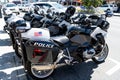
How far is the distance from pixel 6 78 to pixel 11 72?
49 centimetres

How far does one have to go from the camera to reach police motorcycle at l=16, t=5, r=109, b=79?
5188 millimetres

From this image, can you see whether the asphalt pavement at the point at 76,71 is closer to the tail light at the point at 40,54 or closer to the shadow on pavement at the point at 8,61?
the shadow on pavement at the point at 8,61

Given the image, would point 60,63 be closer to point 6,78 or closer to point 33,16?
point 6,78

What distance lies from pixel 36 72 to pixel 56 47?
2.54 feet

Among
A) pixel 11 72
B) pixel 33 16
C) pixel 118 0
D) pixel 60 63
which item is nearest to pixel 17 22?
pixel 11 72

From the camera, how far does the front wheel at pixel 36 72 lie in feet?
17.8

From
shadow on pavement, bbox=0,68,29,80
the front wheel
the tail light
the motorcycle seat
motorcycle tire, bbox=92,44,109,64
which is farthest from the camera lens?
motorcycle tire, bbox=92,44,109,64

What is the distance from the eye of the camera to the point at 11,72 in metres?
6.37

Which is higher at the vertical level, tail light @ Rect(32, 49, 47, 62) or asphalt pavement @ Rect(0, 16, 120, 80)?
tail light @ Rect(32, 49, 47, 62)

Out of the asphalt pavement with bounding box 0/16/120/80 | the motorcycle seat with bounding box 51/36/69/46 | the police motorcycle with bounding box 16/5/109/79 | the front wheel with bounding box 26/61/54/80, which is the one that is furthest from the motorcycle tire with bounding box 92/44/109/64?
the front wheel with bounding box 26/61/54/80

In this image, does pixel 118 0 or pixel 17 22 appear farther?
pixel 118 0

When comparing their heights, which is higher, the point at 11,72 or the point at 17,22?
the point at 17,22

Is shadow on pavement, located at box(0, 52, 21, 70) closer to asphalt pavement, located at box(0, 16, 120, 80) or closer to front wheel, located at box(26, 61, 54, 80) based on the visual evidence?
asphalt pavement, located at box(0, 16, 120, 80)

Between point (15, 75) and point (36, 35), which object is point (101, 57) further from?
point (36, 35)
